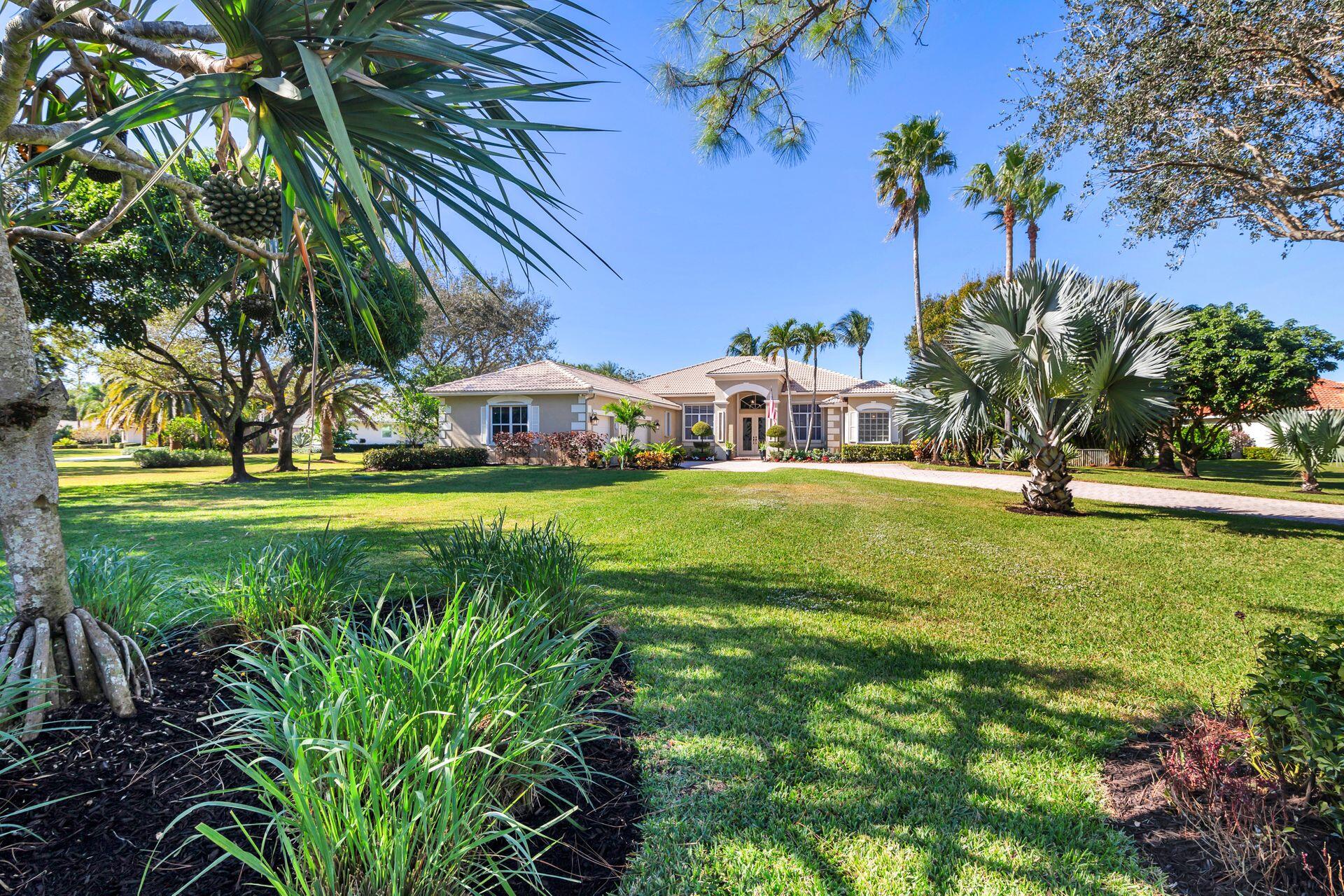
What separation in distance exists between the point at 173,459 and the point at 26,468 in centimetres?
3066

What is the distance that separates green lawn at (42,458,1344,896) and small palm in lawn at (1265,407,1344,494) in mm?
5419

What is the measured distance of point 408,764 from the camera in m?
1.49

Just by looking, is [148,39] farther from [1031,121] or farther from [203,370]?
[203,370]

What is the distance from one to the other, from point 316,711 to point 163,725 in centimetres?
124

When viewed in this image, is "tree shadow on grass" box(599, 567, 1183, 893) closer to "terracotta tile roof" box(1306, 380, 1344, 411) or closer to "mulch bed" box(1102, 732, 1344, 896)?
"mulch bed" box(1102, 732, 1344, 896)

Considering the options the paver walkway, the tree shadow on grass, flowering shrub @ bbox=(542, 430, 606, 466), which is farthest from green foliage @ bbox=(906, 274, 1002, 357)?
the tree shadow on grass

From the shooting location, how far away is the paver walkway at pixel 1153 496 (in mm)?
9734

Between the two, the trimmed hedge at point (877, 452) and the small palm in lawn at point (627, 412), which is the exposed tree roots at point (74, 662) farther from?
the trimmed hedge at point (877, 452)

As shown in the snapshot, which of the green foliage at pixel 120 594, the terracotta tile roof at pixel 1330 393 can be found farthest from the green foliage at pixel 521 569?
the terracotta tile roof at pixel 1330 393

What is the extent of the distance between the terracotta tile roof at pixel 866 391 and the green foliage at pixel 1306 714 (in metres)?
25.1

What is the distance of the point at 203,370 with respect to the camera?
787 inches

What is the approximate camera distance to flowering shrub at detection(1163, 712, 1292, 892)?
70.2 inches

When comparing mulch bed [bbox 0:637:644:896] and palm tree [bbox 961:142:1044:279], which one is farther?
palm tree [bbox 961:142:1044:279]

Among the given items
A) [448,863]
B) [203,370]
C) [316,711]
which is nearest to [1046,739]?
[448,863]
